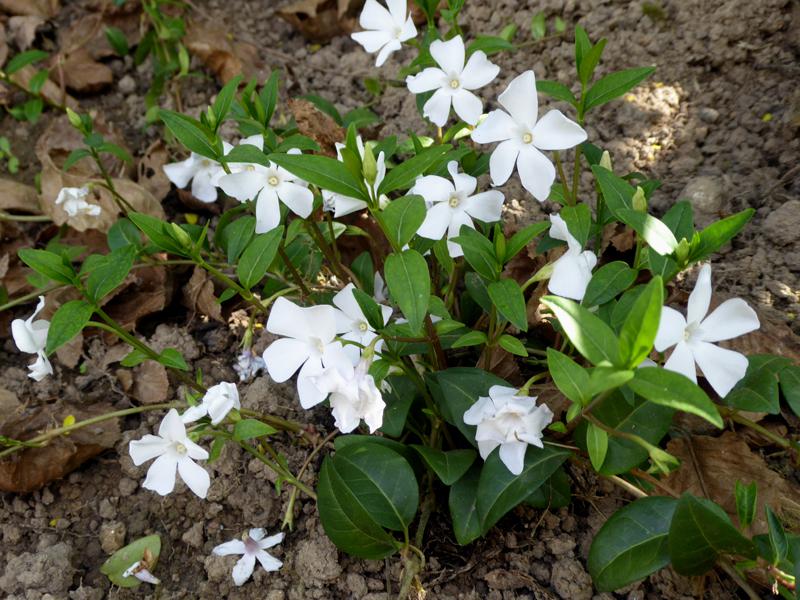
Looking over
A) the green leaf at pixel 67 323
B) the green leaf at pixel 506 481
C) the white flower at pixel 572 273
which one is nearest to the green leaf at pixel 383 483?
the green leaf at pixel 506 481

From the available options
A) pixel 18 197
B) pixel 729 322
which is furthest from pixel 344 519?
pixel 18 197

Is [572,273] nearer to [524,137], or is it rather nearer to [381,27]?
[524,137]

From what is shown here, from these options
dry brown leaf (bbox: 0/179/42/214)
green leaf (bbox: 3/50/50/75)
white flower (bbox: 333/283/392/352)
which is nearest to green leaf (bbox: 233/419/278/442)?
white flower (bbox: 333/283/392/352)

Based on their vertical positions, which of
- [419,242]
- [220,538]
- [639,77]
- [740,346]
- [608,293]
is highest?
[639,77]

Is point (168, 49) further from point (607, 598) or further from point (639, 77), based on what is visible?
point (607, 598)

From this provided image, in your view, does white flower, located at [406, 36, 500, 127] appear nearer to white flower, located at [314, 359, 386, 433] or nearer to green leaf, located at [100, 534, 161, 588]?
white flower, located at [314, 359, 386, 433]

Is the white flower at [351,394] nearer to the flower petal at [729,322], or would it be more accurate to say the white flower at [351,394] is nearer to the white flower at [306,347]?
the white flower at [306,347]

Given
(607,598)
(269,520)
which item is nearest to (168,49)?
(269,520)
